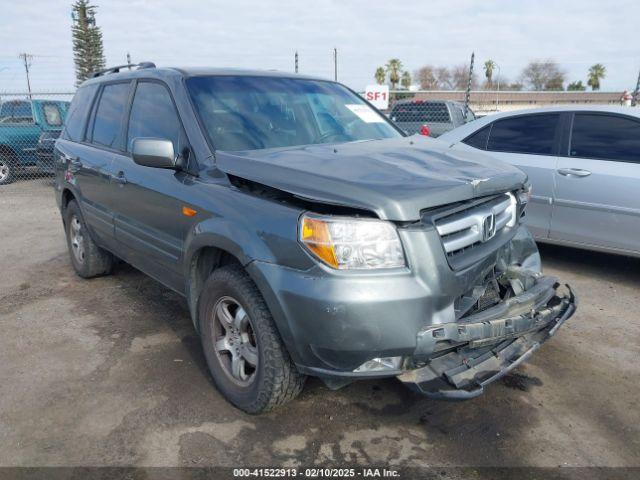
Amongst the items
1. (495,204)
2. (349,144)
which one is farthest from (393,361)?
(349,144)

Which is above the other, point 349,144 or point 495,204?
point 349,144

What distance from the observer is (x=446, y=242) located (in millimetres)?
2361

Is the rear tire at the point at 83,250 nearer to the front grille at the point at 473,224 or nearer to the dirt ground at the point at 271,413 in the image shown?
the dirt ground at the point at 271,413

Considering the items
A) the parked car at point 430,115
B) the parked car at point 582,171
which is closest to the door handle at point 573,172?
the parked car at point 582,171

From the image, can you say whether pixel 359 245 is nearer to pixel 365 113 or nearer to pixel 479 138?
pixel 365 113

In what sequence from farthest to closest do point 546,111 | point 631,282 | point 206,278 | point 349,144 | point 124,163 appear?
point 546,111 < point 631,282 < point 124,163 < point 349,144 < point 206,278

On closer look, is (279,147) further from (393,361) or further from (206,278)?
(393,361)

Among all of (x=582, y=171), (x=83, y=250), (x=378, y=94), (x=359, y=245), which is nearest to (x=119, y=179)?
(x=83, y=250)

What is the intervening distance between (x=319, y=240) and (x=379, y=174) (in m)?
0.48

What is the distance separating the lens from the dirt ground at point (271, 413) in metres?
2.51

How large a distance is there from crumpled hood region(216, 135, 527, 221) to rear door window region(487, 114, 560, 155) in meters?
2.35

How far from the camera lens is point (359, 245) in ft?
7.29

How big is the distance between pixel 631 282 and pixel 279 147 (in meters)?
3.82

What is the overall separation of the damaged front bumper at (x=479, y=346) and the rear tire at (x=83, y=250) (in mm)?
3653
